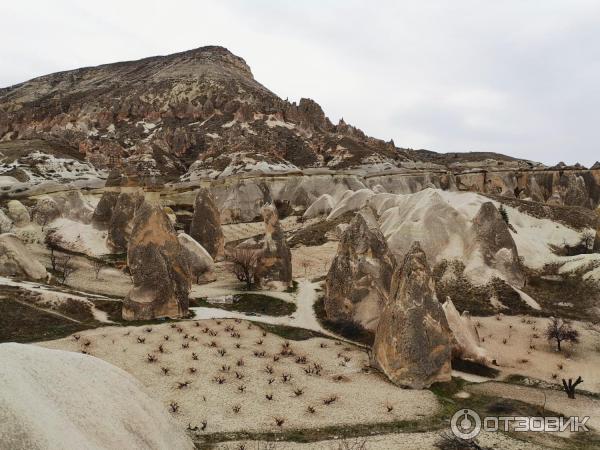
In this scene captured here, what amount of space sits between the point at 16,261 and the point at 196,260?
44.1 ft

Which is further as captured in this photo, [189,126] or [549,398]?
[189,126]

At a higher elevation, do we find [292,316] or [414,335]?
[414,335]

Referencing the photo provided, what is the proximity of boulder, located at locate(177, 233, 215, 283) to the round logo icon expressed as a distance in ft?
90.2

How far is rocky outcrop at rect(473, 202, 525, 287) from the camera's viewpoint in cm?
3612

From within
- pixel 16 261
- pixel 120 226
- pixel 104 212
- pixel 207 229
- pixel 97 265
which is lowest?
pixel 97 265

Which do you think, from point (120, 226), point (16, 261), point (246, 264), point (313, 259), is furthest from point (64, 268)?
point (313, 259)

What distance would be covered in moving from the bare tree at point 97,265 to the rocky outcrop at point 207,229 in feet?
29.6

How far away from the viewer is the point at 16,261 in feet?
112

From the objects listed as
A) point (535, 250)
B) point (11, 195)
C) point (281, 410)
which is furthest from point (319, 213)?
point (281, 410)

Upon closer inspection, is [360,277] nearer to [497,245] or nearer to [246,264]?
[246,264]

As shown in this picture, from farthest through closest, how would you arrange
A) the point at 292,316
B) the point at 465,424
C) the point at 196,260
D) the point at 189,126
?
the point at 189,126, the point at 196,260, the point at 292,316, the point at 465,424

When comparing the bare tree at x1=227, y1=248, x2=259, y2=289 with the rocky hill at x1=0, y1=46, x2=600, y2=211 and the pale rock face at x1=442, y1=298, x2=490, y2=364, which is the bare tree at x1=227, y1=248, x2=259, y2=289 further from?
the rocky hill at x1=0, y1=46, x2=600, y2=211

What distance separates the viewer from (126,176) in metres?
53.7

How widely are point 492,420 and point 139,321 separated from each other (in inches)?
772
